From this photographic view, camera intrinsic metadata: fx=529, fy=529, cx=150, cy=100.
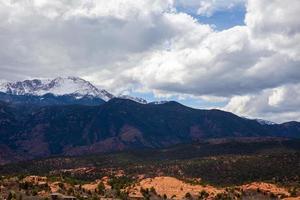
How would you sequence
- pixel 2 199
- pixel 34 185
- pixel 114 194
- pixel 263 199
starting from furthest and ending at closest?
pixel 263 199 < pixel 114 194 < pixel 34 185 < pixel 2 199

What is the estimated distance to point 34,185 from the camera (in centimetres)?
17300

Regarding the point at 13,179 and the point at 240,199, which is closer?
the point at 13,179

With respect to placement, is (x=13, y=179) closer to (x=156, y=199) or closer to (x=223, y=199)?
(x=156, y=199)

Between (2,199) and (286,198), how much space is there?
102 m

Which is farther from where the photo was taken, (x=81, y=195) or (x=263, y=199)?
(x=263, y=199)

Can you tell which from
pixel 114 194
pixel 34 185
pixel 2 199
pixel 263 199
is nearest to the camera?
pixel 2 199

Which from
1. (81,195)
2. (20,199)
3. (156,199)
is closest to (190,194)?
(156,199)

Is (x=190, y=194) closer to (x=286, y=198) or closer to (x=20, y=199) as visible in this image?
(x=286, y=198)

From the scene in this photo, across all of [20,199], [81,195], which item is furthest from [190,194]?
[20,199]

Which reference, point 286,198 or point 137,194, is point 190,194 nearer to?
point 137,194

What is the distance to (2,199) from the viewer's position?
14650 cm

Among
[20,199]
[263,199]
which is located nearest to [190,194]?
[263,199]

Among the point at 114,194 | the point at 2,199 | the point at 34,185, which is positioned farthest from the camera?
the point at 114,194

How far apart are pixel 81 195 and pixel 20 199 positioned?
27448mm
